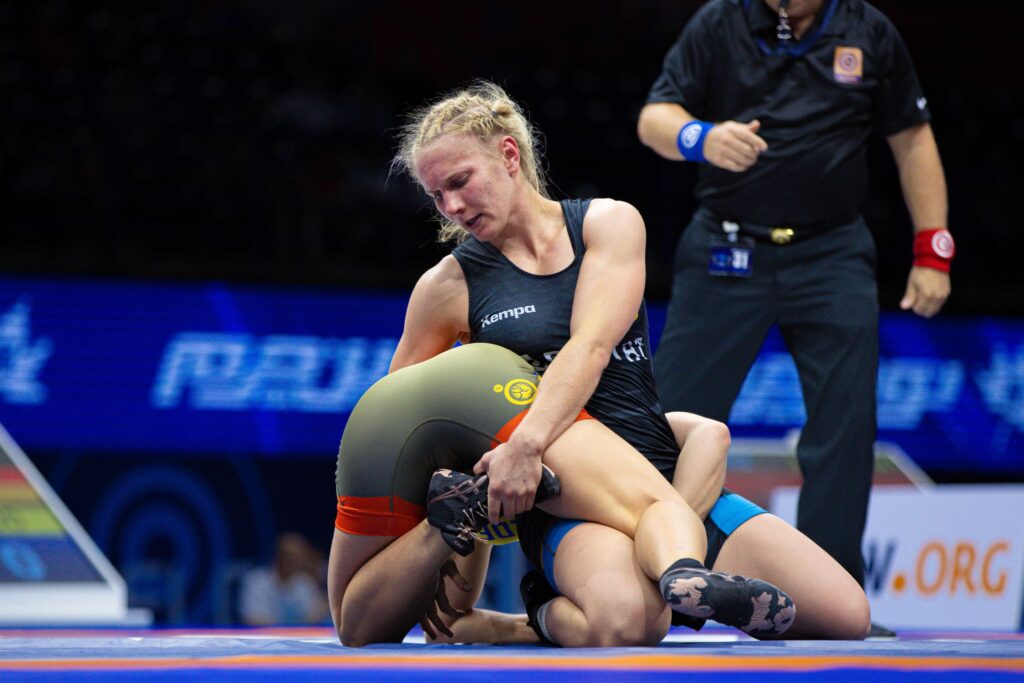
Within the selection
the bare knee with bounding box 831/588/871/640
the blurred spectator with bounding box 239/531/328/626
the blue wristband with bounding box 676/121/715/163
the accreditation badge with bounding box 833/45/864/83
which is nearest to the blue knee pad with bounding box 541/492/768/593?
the bare knee with bounding box 831/588/871/640

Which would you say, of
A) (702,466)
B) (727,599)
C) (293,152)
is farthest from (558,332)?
(293,152)

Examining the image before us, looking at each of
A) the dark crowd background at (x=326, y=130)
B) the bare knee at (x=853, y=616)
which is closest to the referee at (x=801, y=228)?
the bare knee at (x=853, y=616)

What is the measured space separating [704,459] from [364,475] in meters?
0.65

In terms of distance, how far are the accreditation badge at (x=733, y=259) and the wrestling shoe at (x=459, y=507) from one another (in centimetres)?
114

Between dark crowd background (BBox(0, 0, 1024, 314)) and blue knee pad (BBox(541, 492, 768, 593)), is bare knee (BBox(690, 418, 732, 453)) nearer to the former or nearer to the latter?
blue knee pad (BBox(541, 492, 768, 593))

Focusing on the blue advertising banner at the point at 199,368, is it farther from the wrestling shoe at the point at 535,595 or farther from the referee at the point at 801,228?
the wrestling shoe at the point at 535,595

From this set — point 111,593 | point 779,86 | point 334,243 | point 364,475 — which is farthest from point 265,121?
point 364,475

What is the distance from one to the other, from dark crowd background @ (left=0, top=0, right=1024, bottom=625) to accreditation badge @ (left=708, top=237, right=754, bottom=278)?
2.66 meters

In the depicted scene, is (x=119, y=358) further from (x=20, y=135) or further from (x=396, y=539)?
(x=396, y=539)

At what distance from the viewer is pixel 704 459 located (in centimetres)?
236

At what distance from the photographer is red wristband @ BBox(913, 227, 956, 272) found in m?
3.17

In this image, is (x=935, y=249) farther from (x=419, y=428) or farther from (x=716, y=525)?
(x=419, y=428)

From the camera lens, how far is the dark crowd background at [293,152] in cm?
529

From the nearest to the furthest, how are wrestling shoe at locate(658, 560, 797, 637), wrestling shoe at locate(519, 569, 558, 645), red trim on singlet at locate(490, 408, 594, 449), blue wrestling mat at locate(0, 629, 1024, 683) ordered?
blue wrestling mat at locate(0, 629, 1024, 683)
wrestling shoe at locate(658, 560, 797, 637)
red trim on singlet at locate(490, 408, 594, 449)
wrestling shoe at locate(519, 569, 558, 645)
